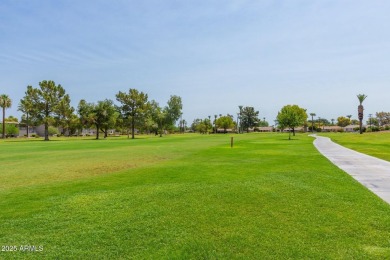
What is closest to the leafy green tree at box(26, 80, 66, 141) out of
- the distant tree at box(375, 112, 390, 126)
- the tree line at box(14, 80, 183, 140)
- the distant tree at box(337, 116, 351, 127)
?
the tree line at box(14, 80, 183, 140)

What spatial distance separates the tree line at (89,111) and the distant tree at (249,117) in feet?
242

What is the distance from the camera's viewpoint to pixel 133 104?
87312 millimetres

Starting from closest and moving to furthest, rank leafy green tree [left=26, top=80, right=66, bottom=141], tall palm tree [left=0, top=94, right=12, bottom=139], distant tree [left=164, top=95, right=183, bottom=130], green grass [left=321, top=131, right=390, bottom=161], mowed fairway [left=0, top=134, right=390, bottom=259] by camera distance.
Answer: mowed fairway [left=0, top=134, right=390, bottom=259]
green grass [left=321, top=131, right=390, bottom=161]
leafy green tree [left=26, top=80, right=66, bottom=141]
tall palm tree [left=0, top=94, right=12, bottom=139]
distant tree [left=164, top=95, right=183, bottom=130]

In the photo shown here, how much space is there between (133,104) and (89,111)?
12.5 m

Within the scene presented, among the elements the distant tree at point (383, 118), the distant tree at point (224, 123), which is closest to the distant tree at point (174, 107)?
the distant tree at point (224, 123)

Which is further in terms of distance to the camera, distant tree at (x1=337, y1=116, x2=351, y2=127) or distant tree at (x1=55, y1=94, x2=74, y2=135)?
distant tree at (x1=337, y1=116, x2=351, y2=127)

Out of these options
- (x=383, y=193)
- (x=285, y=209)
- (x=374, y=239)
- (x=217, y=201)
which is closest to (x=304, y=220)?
(x=285, y=209)

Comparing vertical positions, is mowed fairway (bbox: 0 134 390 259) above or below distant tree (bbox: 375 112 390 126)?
below

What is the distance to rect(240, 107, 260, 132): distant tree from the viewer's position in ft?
573

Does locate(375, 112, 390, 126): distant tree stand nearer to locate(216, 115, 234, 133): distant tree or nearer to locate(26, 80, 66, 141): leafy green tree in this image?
locate(216, 115, 234, 133): distant tree

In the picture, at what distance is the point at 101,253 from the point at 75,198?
12.9 feet

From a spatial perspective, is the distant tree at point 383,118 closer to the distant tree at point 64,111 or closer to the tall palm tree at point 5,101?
the distant tree at point 64,111

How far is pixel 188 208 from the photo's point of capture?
7.02 meters

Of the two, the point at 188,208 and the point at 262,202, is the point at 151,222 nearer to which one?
the point at 188,208
